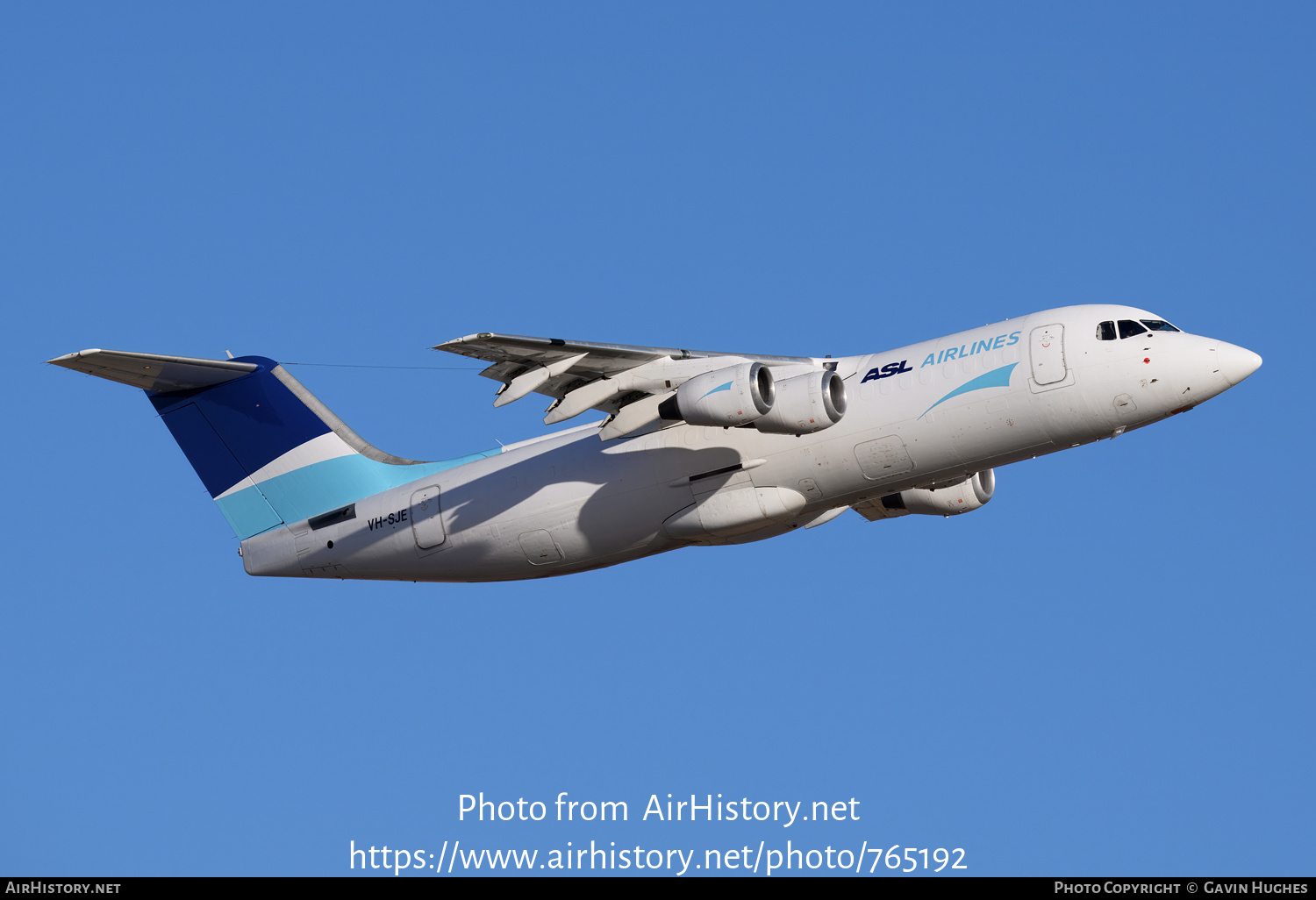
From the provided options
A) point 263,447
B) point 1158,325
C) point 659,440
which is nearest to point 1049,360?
point 1158,325

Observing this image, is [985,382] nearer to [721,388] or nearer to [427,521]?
[721,388]

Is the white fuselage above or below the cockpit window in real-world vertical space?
below

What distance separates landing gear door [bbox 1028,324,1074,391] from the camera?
762 inches

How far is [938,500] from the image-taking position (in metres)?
23.8

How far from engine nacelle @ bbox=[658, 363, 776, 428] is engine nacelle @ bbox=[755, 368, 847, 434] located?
149 millimetres

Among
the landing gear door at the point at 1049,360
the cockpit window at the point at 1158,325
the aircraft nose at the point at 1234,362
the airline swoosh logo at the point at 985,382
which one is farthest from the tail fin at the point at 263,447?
the aircraft nose at the point at 1234,362

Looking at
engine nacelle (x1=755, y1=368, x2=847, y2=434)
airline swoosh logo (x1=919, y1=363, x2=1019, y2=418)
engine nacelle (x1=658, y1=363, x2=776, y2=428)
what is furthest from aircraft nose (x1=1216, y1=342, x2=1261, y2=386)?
engine nacelle (x1=658, y1=363, x2=776, y2=428)

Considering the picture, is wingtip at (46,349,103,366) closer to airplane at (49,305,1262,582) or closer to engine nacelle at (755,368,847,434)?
airplane at (49,305,1262,582)

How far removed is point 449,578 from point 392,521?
1.23 meters

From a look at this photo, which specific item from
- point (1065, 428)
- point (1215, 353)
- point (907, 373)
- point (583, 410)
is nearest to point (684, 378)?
point (583, 410)

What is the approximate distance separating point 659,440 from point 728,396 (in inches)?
95.7

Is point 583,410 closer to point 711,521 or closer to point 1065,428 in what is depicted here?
point 711,521

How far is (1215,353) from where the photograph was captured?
19.0 m

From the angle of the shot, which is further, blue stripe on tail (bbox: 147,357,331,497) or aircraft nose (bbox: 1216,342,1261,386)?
blue stripe on tail (bbox: 147,357,331,497)
